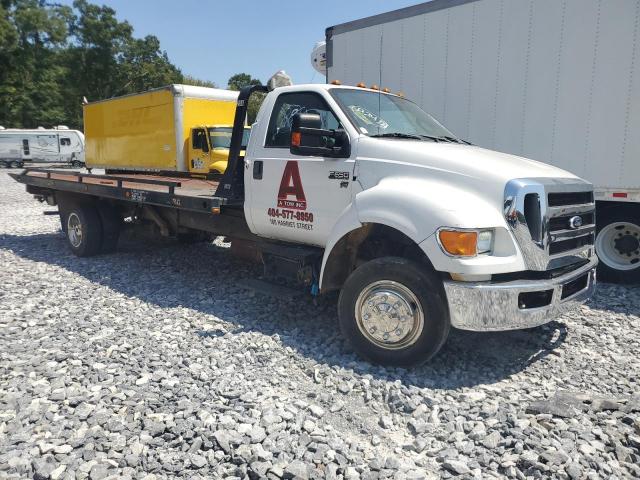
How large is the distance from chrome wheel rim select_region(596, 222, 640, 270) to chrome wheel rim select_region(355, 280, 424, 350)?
3.97 metres

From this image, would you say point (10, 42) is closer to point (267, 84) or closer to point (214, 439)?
point (267, 84)

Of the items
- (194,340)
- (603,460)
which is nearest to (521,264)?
(603,460)

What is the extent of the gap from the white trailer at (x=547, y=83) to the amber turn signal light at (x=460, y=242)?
2.48 meters

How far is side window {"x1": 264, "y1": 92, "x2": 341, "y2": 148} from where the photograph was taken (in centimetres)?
468

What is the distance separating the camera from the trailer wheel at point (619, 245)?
6289mm

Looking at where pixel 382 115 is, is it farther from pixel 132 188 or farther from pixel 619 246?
pixel 619 246

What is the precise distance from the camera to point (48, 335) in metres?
4.60

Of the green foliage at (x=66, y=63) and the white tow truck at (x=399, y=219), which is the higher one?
the green foliage at (x=66, y=63)

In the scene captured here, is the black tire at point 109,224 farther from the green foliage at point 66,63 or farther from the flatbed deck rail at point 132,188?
the green foliage at point 66,63

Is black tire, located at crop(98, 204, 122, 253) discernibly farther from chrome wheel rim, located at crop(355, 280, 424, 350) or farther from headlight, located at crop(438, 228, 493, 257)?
headlight, located at crop(438, 228, 493, 257)

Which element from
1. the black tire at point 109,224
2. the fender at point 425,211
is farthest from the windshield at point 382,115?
the black tire at point 109,224

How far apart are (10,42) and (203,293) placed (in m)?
47.5

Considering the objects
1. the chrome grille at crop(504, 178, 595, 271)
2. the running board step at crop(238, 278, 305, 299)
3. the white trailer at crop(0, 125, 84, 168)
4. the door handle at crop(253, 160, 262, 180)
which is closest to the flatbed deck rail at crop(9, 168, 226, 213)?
the door handle at crop(253, 160, 262, 180)

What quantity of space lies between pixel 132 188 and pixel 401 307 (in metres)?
4.28
